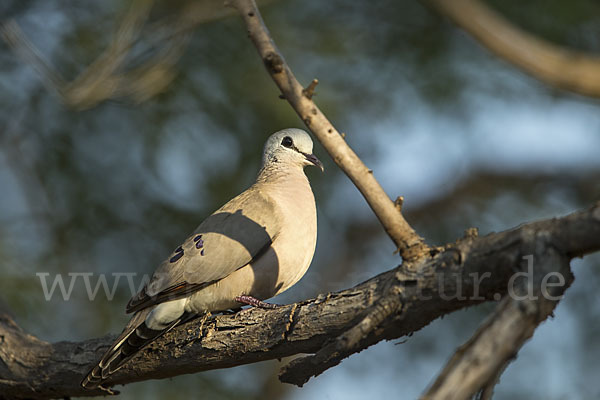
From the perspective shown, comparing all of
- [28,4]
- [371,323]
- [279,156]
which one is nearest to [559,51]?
[279,156]

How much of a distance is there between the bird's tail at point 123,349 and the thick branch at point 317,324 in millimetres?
58

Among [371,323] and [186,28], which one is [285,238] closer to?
[371,323]

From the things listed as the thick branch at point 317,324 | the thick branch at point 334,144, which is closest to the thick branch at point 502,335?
the thick branch at point 317,324

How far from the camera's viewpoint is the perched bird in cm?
338

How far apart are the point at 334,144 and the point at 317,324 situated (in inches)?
29.6

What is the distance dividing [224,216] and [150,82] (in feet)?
7.59

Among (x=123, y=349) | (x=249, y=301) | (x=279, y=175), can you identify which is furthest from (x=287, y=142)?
(x=123, y=349)

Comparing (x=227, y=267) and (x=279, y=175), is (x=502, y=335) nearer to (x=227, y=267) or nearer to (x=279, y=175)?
(x=227, y=267)

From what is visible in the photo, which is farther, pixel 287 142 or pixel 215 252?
pixel 287 142

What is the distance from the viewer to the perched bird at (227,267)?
11.1 feet

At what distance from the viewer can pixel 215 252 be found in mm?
3674

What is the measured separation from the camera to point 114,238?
6406 millimetres

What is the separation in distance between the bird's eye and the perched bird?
573mm

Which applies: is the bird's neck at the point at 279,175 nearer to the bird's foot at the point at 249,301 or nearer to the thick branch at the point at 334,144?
the bird's foot at the point at 249,301
